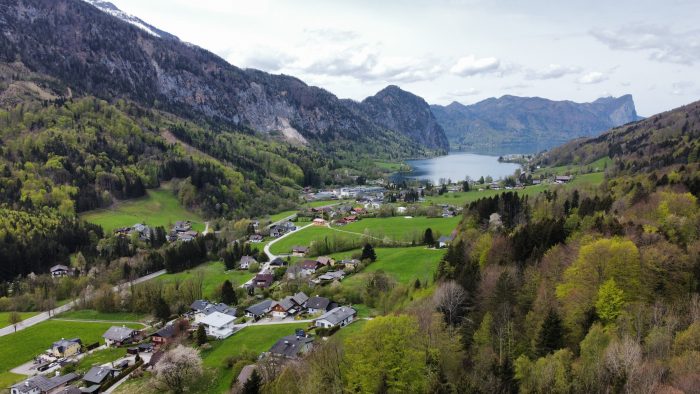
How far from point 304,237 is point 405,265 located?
1491 inches

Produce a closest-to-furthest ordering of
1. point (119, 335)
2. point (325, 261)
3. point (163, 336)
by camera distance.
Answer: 1. point (163, 336)
2. point (119, 335)
3. point (325, 261)

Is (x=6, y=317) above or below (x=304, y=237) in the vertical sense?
below

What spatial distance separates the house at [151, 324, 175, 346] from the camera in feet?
191

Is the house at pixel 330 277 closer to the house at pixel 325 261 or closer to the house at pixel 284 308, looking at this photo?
the house at pixel 325 261

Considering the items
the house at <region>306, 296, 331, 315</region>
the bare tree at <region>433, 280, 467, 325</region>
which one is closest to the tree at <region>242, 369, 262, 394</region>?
the bare tree at <region>433, 280, 467, 325</region>

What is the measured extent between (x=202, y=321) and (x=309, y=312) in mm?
13725

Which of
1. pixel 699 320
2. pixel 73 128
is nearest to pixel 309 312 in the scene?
pixel 699 320

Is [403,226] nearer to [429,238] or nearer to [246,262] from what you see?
[429,238]

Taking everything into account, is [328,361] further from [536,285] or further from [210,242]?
[210,242]

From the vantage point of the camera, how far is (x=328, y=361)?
3281 centimetres

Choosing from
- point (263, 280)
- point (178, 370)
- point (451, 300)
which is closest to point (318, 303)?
point (263, 280)

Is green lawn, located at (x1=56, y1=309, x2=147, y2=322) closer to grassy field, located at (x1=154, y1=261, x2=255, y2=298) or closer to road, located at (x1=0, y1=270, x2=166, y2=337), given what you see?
road, located at (x1=0, y1=270, x2=166, y2=337)

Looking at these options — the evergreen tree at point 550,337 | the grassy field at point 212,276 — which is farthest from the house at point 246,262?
the evergreen tree at point 550,337

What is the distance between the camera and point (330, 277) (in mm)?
75375
